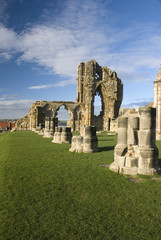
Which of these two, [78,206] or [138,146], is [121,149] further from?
[78,206]

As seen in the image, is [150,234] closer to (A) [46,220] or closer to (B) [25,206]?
(A) [46,220]

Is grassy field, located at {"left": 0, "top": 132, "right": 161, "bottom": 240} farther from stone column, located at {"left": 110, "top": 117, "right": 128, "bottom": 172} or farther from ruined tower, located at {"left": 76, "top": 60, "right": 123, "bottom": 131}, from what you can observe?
ruined tower, located at {"left": 76, "top": 60, "right": 123, "bottom": 131}

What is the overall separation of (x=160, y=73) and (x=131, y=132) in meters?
12.7

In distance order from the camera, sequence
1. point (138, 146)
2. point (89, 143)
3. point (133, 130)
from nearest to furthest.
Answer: point (138, 146)
point (133, 130)
point (89, 143)

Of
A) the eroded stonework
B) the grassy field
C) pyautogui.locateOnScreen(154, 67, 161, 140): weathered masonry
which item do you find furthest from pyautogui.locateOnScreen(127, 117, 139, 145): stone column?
pyautogui.locateOnScreen(154, 67, 161, 140): weathered masonry

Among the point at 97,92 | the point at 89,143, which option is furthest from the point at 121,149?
the point at 97,92

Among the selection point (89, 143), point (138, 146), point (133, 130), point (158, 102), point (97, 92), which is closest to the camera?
point (138, 146)

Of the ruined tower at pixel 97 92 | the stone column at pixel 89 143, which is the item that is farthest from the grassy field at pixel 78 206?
the ruined tower at pixel 97 92

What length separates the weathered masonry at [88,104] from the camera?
34812 millimetres

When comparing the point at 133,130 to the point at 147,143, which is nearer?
the point at 147,143

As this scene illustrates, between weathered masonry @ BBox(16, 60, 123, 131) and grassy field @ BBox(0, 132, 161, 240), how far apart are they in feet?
96.5

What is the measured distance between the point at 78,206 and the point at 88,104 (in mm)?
31913

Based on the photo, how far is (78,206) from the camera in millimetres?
3500

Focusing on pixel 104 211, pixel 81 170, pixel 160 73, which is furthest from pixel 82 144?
pixel 160 73
